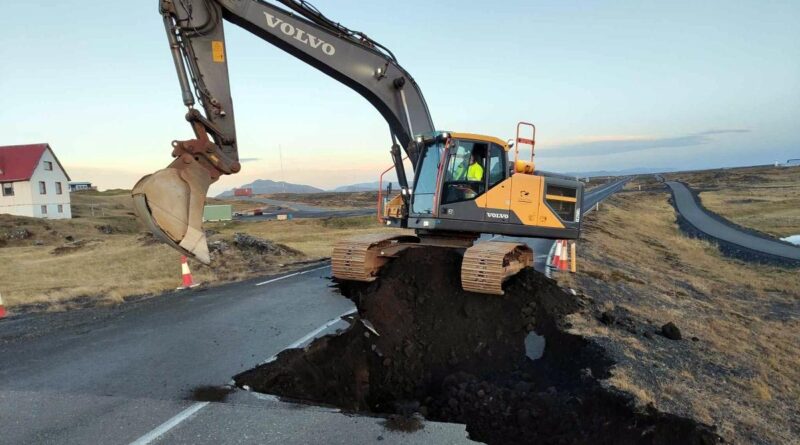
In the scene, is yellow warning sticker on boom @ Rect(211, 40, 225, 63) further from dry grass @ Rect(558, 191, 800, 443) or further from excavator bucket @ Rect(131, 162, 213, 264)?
dry grass @ Rect(558, 191, 800, 443)

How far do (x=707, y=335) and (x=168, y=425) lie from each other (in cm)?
1026

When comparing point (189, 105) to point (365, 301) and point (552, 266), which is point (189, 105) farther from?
point (552, 266)

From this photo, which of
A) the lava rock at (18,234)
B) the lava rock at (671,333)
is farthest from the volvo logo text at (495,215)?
the lava rock at (18,234)

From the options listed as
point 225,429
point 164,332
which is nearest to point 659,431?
point 225,429

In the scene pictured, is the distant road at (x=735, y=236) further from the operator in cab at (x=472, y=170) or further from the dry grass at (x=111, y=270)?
the dry grass at (x=111, y=270)

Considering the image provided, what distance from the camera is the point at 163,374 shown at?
21.1ft

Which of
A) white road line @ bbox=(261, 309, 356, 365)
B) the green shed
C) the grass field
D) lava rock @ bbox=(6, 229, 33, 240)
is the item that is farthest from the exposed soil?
the grass field

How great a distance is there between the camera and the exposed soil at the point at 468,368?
562 centimetres

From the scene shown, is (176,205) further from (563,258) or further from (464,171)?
(563,258)

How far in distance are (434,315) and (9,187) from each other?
190 ft

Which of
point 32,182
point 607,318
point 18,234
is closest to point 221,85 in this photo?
point 607,318

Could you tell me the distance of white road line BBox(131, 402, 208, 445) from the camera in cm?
470

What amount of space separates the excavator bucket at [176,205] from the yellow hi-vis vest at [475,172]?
495 cm

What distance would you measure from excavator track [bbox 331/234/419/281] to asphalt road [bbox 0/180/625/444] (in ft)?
2.12
